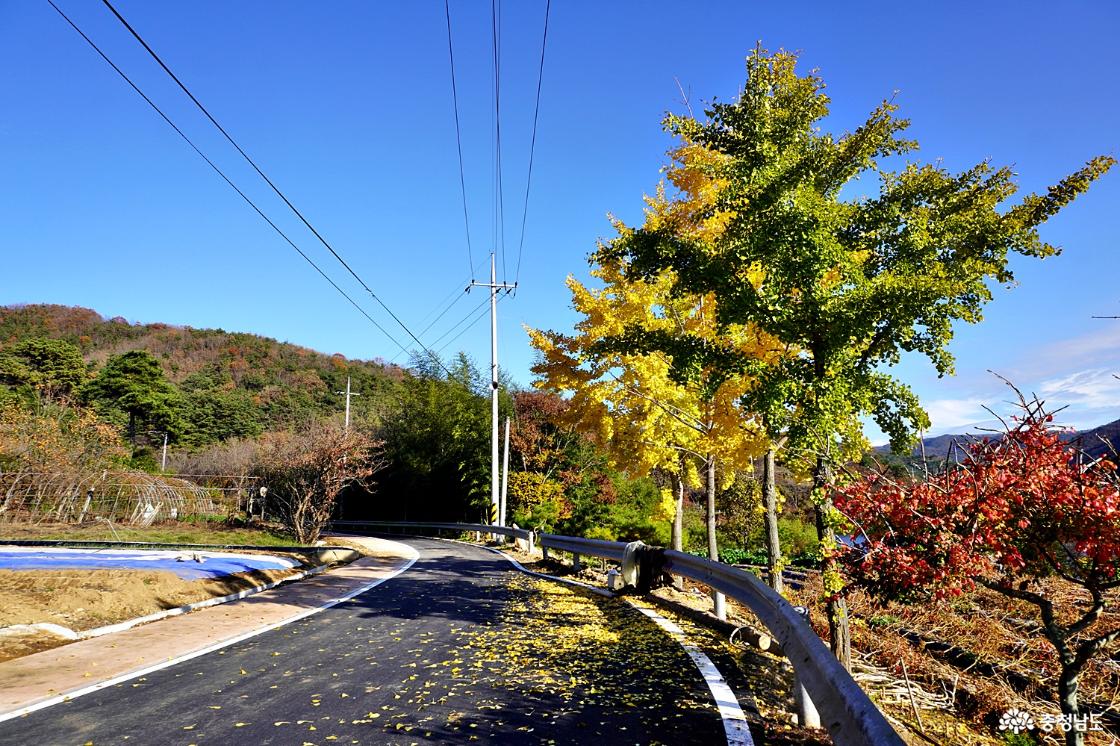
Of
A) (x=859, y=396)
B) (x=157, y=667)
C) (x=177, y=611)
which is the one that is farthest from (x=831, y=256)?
(x=177, y=611)

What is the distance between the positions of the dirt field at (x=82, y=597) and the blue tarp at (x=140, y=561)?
736mm

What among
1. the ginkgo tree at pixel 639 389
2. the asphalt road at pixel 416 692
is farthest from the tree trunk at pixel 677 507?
the asphalt road at pixel 416 692

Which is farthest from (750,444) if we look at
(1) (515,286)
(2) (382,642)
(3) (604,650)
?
(1) (515,286)

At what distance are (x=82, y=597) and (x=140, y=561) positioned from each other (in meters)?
5.16

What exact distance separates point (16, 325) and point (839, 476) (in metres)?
107

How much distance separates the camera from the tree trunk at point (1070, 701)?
15.6 feet

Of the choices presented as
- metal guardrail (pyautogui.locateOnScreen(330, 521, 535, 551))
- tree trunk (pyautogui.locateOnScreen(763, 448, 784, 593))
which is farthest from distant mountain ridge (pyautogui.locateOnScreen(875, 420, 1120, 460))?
metal guardrail (pyautogui.locateOnScreen(330, 521, 535, 551))

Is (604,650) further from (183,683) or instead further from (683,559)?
(183,683)

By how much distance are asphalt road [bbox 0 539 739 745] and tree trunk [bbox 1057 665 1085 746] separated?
2731 millimetres

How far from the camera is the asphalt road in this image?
410cm

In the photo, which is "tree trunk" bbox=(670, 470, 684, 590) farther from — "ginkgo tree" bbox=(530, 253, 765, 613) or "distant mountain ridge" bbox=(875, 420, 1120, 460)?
"distant mountain ridge" bbox=(875, 420, 1120, 460)

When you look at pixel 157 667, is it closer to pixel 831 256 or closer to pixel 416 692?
pixel 416 692

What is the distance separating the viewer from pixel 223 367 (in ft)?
287

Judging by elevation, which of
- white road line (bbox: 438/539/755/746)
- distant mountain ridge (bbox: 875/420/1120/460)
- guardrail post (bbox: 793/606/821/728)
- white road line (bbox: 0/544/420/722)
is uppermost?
distant mountain ridge (bbox: 875/420/1120/460)
